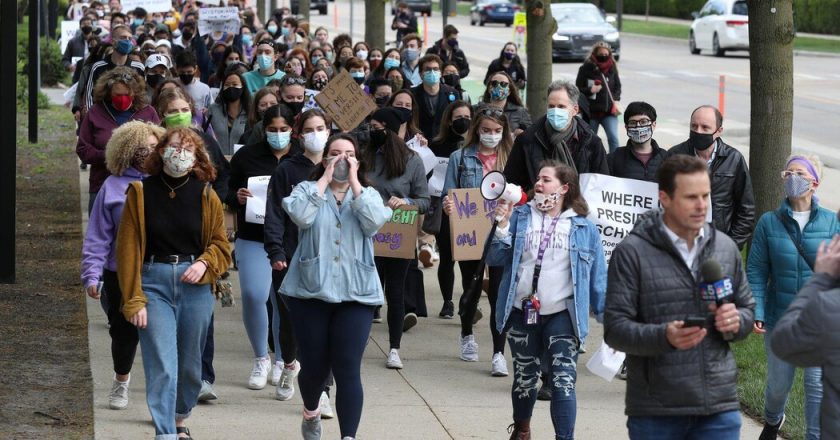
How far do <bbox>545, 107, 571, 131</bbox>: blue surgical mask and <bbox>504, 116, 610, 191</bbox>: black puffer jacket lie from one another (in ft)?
0.40

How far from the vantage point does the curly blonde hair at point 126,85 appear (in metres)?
9.67

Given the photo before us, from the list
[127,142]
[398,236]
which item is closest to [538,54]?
[398,236]

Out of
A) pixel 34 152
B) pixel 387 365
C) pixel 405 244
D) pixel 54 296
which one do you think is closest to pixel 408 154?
pixel 405 244

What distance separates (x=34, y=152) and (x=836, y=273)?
18.2 m

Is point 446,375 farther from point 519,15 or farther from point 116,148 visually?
point 519,15

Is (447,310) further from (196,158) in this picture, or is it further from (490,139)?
(196,158)

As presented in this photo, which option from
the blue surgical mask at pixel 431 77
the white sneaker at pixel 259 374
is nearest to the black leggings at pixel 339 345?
the white sneaker at pixel 259 374

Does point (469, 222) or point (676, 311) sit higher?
point (676, 311)

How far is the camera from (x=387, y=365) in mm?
9484

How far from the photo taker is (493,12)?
61.9 m

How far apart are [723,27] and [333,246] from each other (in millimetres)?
35660

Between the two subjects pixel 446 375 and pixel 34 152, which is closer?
pixel 446 375

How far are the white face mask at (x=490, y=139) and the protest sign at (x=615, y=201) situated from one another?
3.13ft

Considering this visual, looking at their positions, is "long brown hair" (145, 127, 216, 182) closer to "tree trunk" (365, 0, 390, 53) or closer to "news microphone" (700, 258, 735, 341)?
"news microphone" (700, 258, 735, 341)
